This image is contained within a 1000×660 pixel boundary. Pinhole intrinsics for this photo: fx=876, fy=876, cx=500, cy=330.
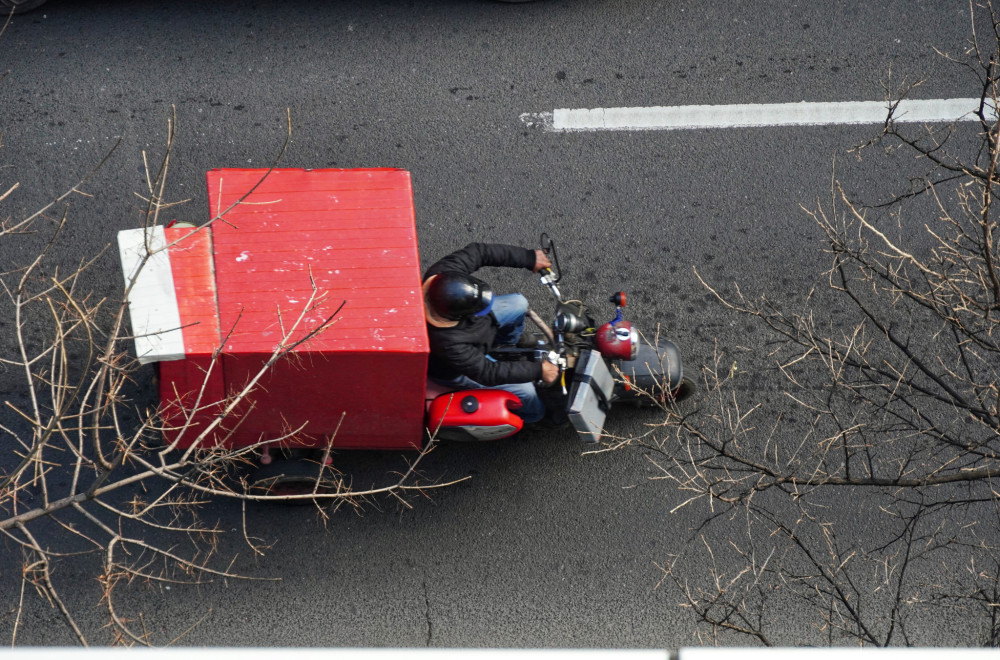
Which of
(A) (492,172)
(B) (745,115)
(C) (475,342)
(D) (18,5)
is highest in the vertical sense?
(D) (18,5)

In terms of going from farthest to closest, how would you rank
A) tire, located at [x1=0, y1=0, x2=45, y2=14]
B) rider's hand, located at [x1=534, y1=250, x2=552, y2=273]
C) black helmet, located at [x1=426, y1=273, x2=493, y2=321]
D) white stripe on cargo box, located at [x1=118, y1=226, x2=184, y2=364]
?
tire, located at [x1=0, y1=0, x2=45, y2=14]
rider's hand, located at [x1=534, y1=250, x2=552, y2=273]
black helmet, located at [x1=426, y1=273, x2=493, y2=321]
white stripe on cargo box, located at [x1=118, y1=226, x2=184, y2=364]

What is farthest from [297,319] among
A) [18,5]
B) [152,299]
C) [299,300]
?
[18,5]

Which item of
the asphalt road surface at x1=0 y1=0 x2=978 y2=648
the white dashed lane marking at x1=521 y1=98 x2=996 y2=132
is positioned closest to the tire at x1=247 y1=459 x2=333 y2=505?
the asphalt road surface at x1=0 y1=0 x2=978 y2=648

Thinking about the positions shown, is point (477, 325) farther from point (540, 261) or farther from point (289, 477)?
point (289, 477)

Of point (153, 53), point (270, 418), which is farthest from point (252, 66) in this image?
point (270, 418)

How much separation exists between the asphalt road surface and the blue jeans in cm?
57

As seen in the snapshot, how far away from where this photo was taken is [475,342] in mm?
4750

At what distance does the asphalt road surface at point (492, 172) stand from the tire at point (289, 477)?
0.33m

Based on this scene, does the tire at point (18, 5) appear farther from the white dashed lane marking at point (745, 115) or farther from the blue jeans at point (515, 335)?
the blue jeans at point (515, 335)

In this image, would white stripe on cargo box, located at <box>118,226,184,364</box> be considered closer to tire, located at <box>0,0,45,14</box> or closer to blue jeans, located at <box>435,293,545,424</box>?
blue jeans, located at <box>435,293,545,424</box>

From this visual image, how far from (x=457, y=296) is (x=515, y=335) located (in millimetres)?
931

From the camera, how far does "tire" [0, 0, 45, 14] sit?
6.39m

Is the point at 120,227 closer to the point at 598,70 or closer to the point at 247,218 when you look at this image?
the point at 247,218

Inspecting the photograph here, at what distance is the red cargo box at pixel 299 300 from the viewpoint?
13.6 ft
